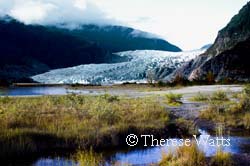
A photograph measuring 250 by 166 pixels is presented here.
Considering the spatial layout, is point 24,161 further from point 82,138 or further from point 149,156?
point 149,156

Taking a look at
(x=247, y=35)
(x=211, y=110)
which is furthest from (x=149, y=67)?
(x=211, y=110)

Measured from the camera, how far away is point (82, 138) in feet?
59.0

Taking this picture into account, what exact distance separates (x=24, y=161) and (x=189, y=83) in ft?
246

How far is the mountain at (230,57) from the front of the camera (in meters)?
116

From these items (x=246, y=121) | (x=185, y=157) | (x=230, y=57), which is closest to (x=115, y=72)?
(x=230, y=57)

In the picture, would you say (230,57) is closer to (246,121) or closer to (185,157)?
(246,121)
